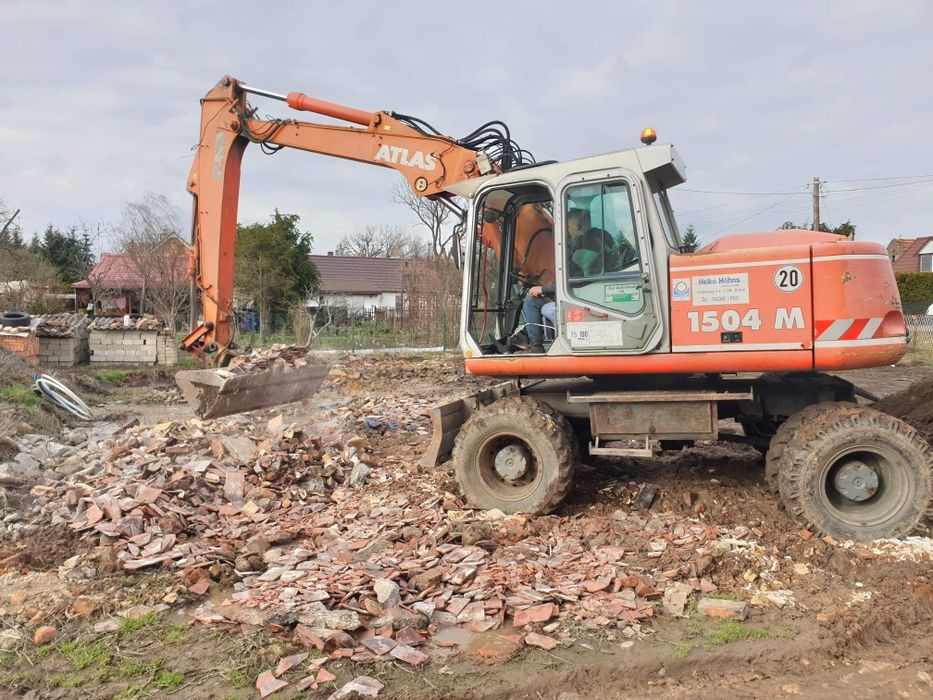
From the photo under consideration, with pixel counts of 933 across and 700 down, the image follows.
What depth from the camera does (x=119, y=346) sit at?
1822 centimetres

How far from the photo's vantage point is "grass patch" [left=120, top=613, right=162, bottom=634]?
4.02 m

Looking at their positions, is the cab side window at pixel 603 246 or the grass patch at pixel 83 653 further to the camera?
the cab side window at pixel 603 246

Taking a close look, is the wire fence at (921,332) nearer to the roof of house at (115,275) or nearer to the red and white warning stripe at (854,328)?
the red and white warning stripe at (854,328)

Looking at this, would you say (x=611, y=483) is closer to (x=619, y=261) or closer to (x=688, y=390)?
(x=688, y=390)

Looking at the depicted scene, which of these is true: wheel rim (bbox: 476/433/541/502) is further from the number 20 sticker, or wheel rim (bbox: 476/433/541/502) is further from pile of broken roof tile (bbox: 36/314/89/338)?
pile of broken roof tile (bbox: 36/314/89/338)

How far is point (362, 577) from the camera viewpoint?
446cm

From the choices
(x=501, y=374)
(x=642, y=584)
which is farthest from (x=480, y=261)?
(x=642, y=584)

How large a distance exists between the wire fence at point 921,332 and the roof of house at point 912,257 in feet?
76.9

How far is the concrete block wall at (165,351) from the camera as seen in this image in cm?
1858

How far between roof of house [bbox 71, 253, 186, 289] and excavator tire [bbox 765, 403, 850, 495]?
82.7 ft

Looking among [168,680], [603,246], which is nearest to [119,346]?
[603,246]

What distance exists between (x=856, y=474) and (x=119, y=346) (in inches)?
696

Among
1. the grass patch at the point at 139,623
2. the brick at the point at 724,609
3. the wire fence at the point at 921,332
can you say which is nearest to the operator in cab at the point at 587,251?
the brick at the point at 724,609

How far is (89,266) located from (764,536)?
39.0 metres
